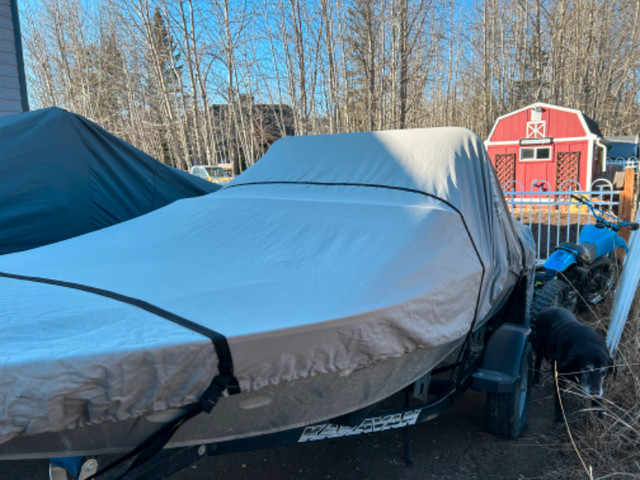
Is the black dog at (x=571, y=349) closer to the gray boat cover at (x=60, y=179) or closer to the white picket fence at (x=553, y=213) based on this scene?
the white picket fence at (x=553, y=213)

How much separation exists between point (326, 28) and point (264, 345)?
16.7 metres

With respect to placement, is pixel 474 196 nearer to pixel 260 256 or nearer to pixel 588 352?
pixel 588 352

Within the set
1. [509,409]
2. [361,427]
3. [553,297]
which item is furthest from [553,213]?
[361,427]

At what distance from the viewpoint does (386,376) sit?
1.98m

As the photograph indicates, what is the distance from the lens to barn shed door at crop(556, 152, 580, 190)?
2009 cm

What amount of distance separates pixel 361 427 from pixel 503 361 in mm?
1161

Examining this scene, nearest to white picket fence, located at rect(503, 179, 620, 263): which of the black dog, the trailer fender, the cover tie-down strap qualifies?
the black dog

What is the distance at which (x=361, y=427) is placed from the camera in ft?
7.05

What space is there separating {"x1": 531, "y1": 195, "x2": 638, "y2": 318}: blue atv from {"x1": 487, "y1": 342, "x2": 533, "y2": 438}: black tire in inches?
65.3

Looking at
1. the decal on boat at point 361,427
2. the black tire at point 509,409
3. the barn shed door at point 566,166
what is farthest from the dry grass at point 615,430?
the barn shed door at point 566,166

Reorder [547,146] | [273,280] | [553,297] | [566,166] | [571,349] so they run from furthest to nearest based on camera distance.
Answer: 1. [547,146]
2. [566,166]
3. [553,297]
4. [571,349]
5. [273,280]

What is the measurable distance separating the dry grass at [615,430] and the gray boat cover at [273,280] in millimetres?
1005

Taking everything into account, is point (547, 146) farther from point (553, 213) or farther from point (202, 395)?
point (202, 395)

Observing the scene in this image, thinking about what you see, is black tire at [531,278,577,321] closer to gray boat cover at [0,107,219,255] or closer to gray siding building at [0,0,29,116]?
gray boat cover at [0,107,219,255]
